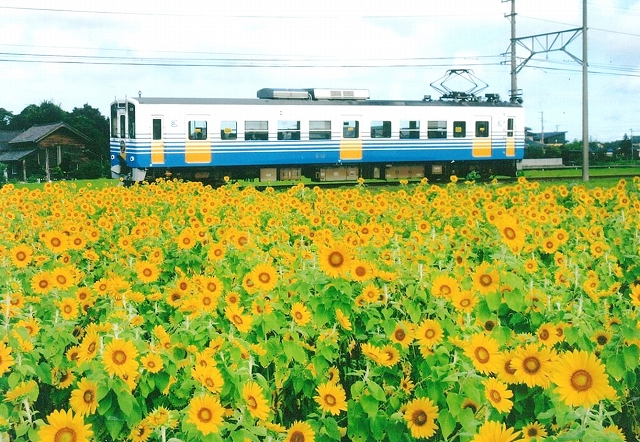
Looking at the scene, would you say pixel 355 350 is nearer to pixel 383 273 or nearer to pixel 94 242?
pixel 383 273

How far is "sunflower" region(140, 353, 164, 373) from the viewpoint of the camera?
107 inches

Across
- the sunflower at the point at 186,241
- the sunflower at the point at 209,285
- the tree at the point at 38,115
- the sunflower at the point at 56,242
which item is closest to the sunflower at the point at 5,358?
the sunflower at the point at 209,285

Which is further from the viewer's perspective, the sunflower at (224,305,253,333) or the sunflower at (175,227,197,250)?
the sunflower at (175,227,197,250)

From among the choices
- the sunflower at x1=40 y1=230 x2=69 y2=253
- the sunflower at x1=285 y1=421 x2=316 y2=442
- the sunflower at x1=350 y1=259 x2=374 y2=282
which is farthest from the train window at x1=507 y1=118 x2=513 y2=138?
the sunflower at x1=285 y1=421 x2=316 y2=442

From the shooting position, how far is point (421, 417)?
277cm

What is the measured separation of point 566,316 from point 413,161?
19.4m

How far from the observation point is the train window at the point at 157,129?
61.8 feet

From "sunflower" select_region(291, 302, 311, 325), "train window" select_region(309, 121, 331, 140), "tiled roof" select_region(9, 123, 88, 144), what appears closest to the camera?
"sunflower" select_region(291, 302, 311, 325)

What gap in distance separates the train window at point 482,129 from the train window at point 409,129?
96.6 inches

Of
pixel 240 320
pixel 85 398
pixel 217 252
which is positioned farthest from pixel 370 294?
pixel 85 398

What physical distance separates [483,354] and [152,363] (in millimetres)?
→ 1267

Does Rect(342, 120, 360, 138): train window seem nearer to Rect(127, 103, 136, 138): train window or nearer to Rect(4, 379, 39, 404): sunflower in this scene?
Rect(127, 103, 136, 138): train window

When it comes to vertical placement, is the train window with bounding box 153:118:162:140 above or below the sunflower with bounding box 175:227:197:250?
above

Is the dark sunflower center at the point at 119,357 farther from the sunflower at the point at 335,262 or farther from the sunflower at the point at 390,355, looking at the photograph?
the sunflower at the point at 335,262
